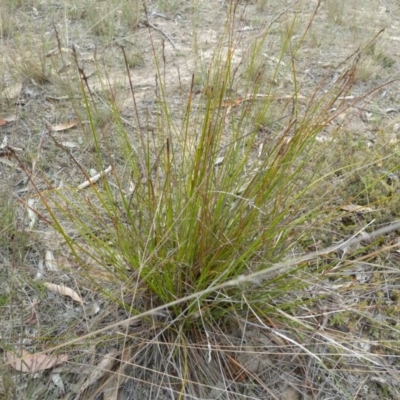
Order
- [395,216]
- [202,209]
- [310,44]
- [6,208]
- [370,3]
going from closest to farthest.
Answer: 1. [202,209]
2. [6,208]
3. [395,216]
4. [310,44]
5. [370,3]

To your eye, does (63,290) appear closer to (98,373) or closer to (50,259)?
(50,259)

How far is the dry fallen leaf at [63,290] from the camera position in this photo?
5.58ft

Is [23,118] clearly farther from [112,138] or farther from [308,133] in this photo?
[308,133]

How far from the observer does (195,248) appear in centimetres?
146

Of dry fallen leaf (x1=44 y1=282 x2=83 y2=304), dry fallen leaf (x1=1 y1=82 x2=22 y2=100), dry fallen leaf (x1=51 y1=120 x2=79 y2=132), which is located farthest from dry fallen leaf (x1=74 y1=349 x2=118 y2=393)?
Result: dry fallen leaf (x1=1 y1=82 x2=22 y2=100)

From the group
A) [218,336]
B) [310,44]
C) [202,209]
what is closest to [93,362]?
[218,336]

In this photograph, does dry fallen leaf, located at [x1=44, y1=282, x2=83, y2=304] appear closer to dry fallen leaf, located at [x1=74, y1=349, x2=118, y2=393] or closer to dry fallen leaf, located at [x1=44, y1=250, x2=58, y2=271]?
dry fallen leaf, located at [x1=44, y1=250, x2=58, y2=271]

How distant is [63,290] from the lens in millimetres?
1710

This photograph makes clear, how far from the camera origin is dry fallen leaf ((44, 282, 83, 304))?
1.70 metres

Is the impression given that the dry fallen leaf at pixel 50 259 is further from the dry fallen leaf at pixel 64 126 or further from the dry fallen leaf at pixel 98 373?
the dry fallen leaf at pixel 64 126

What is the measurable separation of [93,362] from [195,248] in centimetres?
49

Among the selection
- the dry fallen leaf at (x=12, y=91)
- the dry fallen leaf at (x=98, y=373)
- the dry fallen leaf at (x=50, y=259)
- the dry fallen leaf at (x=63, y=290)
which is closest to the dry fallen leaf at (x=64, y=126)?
the dry fallen leaf at (x=12, y=91)

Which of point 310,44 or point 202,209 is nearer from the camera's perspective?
point 202,209

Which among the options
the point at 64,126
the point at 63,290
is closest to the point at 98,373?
the point at 63,290
